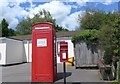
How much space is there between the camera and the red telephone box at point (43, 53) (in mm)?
13312

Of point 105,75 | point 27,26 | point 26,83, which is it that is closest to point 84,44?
point 105,75

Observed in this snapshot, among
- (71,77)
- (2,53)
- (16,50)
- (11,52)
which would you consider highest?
(16,50)

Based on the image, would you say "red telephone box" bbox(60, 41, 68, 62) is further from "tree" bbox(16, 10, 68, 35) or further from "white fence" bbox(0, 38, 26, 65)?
"tree" bbox(16, 10, 68, 35)

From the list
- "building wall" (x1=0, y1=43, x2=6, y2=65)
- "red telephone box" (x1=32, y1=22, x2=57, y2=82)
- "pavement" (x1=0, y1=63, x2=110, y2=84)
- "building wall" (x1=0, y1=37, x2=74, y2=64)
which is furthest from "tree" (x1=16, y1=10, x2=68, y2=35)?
"red telephone box" (x1=32, y1=22, x2=57, y2=82)

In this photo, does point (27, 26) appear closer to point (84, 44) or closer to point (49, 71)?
point (84, 44)

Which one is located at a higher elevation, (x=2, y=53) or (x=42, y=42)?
(x=42, y=42)

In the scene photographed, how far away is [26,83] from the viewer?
43.2 feet

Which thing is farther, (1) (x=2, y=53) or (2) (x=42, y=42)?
(1) (x=2, y=53)

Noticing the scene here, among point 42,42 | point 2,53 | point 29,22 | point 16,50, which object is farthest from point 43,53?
point 29,22

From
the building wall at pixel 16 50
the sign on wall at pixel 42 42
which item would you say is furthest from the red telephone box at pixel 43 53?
the building wall at pixel 16 50

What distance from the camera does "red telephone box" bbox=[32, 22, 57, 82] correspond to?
13312 millimetres

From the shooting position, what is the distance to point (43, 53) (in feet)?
43.6

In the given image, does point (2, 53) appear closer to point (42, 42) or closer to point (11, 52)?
point (11, 52)

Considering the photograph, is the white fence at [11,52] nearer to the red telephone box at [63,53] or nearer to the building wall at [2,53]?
the building wall at [2,53]
